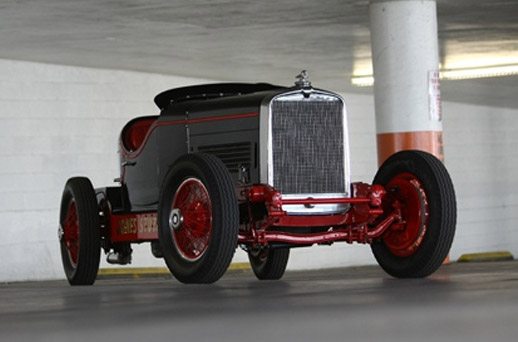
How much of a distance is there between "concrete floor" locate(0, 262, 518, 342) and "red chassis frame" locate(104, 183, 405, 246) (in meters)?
0.56

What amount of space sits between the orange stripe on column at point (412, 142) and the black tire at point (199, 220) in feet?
18.9

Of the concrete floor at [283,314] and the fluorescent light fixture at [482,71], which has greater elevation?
the fluorescent light fixture at [482,71]

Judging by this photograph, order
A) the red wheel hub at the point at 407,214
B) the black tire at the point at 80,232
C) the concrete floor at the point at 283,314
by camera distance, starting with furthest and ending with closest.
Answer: the black tire at the point at 80,232 < the red wheel hub at the point at 407,214 < the concrete floor at the point at 283,314

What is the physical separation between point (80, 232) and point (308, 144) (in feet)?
7.57

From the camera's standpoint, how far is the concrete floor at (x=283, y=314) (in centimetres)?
483

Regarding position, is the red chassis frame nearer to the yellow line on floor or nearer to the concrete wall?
the concrete wall

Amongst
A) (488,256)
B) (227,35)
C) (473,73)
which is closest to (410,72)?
(227,35)

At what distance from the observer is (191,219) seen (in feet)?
28.8

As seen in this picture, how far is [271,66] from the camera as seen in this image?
1991cm

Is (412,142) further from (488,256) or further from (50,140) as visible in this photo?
(488,256)

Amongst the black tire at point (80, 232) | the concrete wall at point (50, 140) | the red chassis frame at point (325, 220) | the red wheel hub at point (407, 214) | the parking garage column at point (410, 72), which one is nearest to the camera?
the red chassis frame at point (325, 220)

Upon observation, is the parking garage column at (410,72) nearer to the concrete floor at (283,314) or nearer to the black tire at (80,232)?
the black tire at (80,232)

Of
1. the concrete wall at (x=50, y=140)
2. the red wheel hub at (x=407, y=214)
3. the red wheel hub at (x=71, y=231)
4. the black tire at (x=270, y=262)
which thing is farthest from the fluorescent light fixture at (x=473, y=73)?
the red wheel hub at (x=407, y=214)

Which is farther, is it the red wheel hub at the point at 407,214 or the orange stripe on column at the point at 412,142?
the orange stripe on column at the point at 412,142
